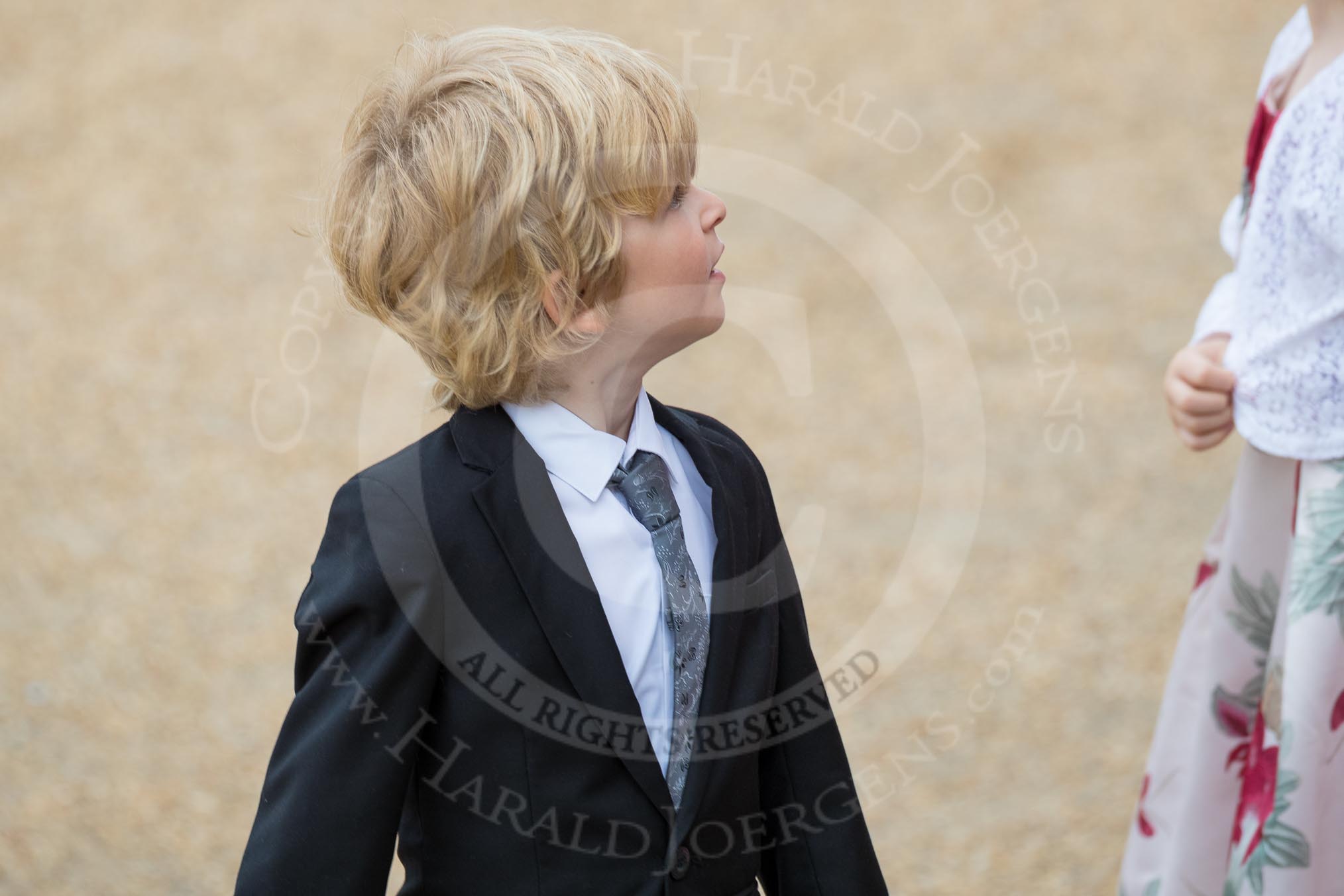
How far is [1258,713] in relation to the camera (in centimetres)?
129

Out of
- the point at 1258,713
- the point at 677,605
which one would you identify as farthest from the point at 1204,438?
the point at 677,605

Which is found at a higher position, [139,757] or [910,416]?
[910,416]

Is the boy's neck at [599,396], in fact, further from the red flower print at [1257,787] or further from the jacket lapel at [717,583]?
the red flower print at [1257,787]

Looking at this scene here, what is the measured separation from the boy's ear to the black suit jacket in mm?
93

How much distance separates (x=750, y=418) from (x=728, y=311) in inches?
20.3

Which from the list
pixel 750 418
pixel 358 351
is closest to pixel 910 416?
pixel 750 418

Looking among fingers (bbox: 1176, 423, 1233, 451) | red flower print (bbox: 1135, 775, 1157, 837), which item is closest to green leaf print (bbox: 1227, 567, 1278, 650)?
fingers (bbox: 1176, 423, 1233, 451)

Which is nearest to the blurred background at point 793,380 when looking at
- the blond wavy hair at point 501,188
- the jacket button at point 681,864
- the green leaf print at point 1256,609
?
the blond wavy hair at point 501,188

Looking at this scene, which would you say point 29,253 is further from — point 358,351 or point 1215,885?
point 1215,885

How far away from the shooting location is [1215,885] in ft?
4.46

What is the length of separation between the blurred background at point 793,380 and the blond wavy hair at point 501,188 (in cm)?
31

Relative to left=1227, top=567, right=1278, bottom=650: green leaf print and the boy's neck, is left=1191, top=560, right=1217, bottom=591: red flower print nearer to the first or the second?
left=1227, top=567, right=1278, bottom=650: green leaf print

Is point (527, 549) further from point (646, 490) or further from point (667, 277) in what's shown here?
point (667, 277)

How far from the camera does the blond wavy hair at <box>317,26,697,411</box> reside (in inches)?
40.4
